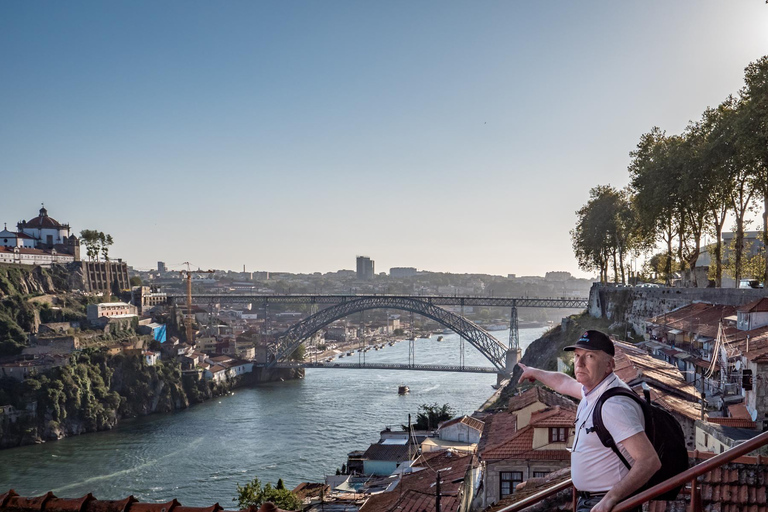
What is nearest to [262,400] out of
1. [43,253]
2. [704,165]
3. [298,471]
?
[298,471]

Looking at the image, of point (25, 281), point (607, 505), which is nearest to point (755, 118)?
point (607, 505)

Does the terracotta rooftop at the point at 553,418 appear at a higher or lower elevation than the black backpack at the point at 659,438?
lower

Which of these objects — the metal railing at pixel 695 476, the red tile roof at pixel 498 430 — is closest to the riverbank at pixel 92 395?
the red tile roof at pixel 498 430

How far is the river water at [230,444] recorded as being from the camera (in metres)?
24.9

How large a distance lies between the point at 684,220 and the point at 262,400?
1198 inches

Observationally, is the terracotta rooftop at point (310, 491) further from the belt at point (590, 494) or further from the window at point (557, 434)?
the belt at point (590, 494)

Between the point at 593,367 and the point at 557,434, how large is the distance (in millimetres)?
7802

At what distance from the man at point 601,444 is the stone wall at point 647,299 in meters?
16.6

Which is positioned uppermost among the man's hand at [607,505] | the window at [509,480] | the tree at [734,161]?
the tree at [734,161]

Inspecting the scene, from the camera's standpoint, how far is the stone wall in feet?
59.8

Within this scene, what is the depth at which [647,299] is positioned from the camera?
978 inches

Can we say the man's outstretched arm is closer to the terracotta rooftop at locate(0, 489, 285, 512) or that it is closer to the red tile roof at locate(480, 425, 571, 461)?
the terracotta rooftop at locate(0, 489, 285, 512)

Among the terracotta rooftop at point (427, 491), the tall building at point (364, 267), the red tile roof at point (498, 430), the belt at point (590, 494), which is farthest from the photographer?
the tall building at point (364, 267)

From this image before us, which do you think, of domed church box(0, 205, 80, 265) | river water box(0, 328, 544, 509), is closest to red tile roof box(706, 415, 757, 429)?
river water box(0, 328, 544, 509)
